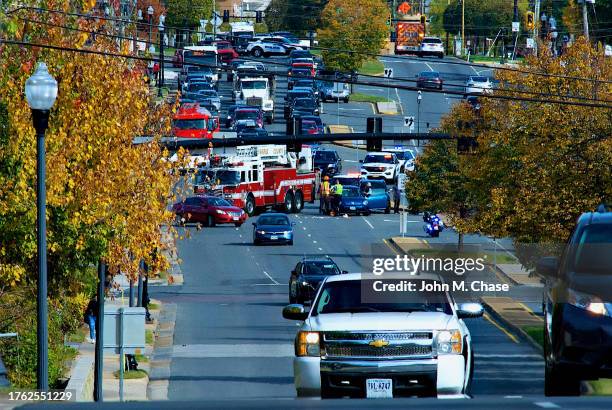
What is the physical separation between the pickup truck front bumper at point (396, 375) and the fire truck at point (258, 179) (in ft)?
157

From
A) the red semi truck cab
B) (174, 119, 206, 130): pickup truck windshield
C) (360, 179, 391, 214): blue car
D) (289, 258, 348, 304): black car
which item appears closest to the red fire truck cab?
(360, 179, 391, 214): blue car

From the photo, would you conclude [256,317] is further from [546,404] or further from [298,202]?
[546,404]

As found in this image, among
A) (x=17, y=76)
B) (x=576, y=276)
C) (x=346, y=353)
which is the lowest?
(x=346, y=353)

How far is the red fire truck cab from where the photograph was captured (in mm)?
65562

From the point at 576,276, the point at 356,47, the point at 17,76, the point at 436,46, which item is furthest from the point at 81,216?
the point at 436,46

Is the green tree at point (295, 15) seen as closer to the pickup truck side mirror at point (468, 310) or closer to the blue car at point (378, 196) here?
the blue car at point (378, 196)

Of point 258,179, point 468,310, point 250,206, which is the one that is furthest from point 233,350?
point 250,206

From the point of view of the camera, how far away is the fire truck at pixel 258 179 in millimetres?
65625

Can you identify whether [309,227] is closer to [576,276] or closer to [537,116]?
[537,116]

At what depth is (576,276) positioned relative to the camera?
1572 cm

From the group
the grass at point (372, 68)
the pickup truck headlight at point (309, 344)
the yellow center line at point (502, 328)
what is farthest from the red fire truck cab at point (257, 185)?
the pickup truck headlight at point (309, 344)

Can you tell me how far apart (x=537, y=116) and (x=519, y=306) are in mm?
10234

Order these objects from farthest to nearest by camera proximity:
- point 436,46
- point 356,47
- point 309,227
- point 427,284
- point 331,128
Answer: point 436,46 < point 356,47 < point 331,128 < point 309,227 < point 427,284

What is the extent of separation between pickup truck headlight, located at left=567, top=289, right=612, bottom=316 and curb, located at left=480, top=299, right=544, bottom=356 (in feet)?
60.9
